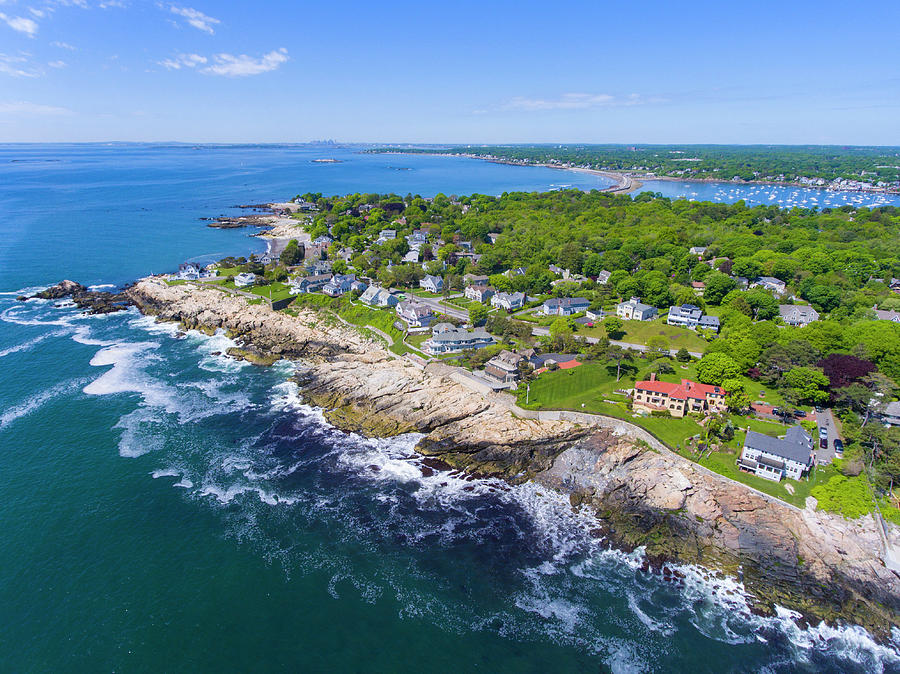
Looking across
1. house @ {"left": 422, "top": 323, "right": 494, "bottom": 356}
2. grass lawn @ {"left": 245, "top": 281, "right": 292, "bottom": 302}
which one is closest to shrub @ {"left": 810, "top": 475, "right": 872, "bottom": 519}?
house @ {"left": 422, "top": 323, "right": 494, "bottom": 356}

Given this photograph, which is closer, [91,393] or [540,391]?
[540,391]

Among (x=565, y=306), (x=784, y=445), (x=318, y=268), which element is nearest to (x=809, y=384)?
(x=784, y=445)

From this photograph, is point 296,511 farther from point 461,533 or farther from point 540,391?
point 540,391

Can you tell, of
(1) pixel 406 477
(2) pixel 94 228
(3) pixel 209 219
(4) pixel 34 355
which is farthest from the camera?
(3) pixel 209 219

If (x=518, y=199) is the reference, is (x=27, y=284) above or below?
below

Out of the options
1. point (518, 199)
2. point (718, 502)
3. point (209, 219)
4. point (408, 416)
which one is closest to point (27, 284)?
point (209, 219)
